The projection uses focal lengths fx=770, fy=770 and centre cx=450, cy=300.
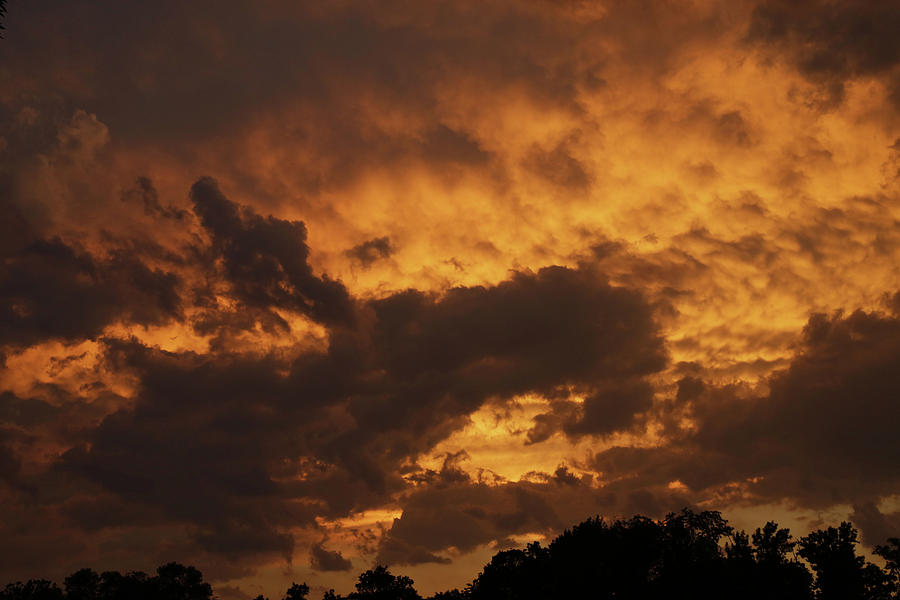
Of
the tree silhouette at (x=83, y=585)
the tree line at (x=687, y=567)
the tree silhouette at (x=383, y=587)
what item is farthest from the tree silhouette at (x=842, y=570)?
the tree silhouette at (x=83, y=585)

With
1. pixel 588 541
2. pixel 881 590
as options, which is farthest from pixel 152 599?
pixel 881 590

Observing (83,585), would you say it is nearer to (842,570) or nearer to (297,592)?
(297,592)

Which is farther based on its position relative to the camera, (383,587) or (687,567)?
(383,587)

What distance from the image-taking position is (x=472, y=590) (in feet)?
497

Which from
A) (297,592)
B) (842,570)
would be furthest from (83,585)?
(842,570)

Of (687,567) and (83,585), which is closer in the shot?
(687,567)

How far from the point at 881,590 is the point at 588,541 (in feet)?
135

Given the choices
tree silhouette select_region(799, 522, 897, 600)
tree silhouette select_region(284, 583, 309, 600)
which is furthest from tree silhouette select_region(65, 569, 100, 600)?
tree silhouette select_region(799, 522, 897, 600)

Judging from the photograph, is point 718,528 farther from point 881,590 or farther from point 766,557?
point 881,590

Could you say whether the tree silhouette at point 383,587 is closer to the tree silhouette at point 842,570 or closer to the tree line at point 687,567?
the tree line at point 687,567

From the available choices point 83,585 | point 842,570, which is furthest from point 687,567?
point 83,585

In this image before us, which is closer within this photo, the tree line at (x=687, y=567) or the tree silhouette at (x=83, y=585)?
the tree line at (x=687, y=567)

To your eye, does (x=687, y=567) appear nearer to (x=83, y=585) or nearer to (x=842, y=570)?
(x=842, y=570)

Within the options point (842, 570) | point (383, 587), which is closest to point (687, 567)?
point (842, 570)
